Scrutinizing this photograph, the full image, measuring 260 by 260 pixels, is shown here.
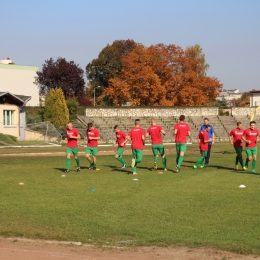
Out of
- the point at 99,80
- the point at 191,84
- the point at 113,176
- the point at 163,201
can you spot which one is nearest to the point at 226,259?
the point at 163,201

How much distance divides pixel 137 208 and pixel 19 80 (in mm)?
75268

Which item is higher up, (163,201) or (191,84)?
(191,84)

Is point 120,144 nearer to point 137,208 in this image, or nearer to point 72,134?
point 72,134

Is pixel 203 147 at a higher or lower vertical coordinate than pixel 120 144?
lower

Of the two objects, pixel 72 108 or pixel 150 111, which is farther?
pixel 150 111

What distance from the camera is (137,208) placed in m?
13.5

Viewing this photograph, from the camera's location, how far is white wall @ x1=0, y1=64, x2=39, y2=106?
279 feet

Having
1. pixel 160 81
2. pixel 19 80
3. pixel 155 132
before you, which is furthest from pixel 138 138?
pixel 19 80

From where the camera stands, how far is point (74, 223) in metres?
11.7

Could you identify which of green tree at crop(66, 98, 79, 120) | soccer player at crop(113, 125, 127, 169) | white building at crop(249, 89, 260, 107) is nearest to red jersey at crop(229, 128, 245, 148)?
soccer player at crop(113, 125, 127, 169)

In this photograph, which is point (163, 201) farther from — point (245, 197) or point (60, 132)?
point (60, 132)

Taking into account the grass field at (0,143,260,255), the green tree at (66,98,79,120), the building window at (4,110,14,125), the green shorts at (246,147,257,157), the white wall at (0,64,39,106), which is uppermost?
the white wall at (0,64,39,106)

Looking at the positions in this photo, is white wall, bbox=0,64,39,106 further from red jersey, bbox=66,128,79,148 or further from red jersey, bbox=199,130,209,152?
red jersey, bbox=66,128,79,148

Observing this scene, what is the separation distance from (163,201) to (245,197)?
223 centimetres
